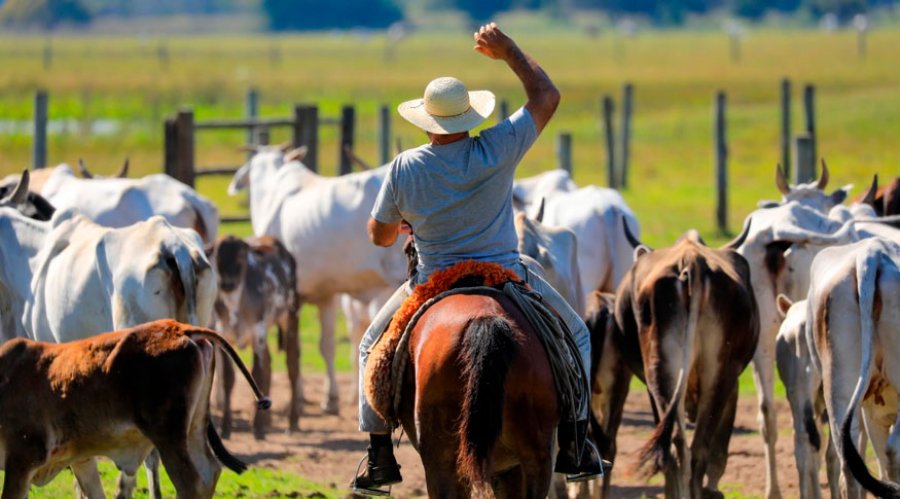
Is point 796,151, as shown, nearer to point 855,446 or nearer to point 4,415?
point 855,446

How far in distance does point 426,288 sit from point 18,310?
4.56 m

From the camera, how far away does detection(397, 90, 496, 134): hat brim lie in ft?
24.0

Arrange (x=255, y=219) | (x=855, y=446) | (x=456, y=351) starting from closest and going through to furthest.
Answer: (x=456, y=351) < (x=855, y=446) < (x=255, y=219)

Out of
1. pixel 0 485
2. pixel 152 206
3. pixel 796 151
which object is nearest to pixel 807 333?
pixel 0 485

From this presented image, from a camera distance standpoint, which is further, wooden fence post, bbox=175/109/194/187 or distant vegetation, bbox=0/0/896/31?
distant vegetation, bbox=0/0/896/31

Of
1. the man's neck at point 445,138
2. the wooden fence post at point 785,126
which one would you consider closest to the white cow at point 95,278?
the man's neck at point 445,138

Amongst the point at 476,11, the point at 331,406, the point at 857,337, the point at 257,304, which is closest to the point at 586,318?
the point at 857,337

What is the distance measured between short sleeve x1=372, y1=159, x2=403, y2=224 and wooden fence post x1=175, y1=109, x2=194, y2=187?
11.7 m

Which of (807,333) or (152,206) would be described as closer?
(807,333)

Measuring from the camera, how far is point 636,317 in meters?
9.63

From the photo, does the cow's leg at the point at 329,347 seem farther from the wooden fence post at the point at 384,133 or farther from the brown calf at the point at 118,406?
the wooden fence post at the point at 384,133

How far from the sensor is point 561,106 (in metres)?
51.3

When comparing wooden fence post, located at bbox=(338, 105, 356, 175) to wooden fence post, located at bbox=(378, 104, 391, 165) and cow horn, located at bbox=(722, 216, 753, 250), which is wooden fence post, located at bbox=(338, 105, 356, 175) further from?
cow horn, located at bbox=(722, 216, 753, 250)

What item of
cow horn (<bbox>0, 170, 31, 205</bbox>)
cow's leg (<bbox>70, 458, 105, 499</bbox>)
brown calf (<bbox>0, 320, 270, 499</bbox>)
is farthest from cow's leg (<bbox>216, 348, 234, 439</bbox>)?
brown calf (<bbox>0, 320, 270, 499</bbox>)
